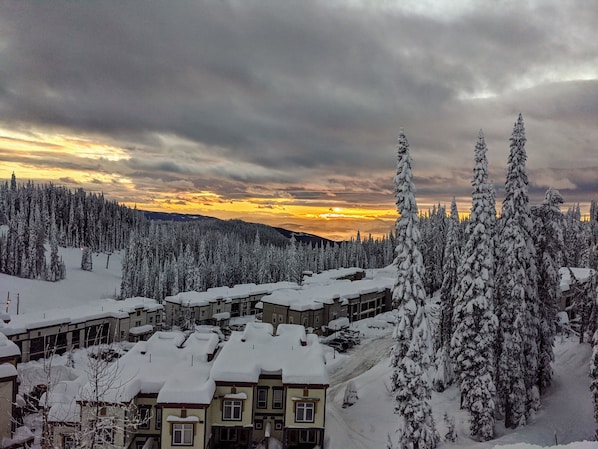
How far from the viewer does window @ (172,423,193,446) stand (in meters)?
27.8

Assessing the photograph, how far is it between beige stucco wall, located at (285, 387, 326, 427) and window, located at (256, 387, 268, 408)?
230 centimetres

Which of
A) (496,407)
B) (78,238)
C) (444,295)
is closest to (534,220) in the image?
(444,295)

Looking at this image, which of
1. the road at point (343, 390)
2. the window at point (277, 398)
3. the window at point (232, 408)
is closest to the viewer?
the window at point (232, 408)

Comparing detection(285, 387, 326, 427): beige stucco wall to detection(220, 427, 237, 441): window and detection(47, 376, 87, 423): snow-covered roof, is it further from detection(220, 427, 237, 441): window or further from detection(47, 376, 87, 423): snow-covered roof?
detection(47, 376, 87, 423): snow-covered roof

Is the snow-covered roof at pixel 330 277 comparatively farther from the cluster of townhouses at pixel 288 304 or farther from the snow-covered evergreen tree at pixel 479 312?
the snow-covered evergreen tree at pixel 479 312

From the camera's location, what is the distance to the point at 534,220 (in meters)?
32.9

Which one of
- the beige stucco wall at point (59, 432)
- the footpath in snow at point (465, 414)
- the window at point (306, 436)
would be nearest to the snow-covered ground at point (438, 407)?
the footpath in snow at point (465, 414)

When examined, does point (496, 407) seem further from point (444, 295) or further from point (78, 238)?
point (78, 238)

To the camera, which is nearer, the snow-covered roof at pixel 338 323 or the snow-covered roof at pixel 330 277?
the snow-covered roof at pixel 338 323

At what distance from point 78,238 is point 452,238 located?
592 ft

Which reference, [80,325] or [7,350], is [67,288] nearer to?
[80,325]

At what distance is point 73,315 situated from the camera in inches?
2389

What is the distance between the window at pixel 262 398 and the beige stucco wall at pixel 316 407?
90.4 inches

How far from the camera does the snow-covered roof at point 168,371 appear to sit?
27.4 meters
